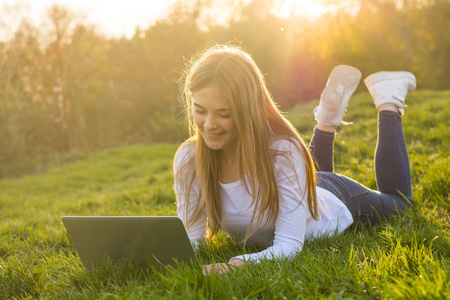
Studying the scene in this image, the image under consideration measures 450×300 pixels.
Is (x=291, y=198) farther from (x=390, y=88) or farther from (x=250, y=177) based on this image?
(x=390, y=88)

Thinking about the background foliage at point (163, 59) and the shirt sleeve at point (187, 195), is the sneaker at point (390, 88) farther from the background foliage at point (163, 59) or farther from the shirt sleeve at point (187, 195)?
the background foliage at point (163, 59)

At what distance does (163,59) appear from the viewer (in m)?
22.9

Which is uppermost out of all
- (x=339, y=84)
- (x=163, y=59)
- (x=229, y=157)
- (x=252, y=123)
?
(x=163, y=59)

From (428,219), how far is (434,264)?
1053 mm

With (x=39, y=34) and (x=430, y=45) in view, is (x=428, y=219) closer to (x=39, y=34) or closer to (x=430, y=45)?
(x=39, y=34)

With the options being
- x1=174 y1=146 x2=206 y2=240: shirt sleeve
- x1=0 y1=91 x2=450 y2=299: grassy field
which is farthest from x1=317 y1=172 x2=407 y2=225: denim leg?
x1=174 y1=146 x2=206 y2=240: shirt sleeve

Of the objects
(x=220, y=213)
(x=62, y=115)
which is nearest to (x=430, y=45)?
(x=62, y=115)


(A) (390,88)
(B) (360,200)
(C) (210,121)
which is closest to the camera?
(C) (210,121)

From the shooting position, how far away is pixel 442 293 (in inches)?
58.7

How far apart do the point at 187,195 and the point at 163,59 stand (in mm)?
20978

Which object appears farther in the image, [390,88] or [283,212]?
[390,88]

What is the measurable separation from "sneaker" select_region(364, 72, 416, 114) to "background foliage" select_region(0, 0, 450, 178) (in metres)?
11.7

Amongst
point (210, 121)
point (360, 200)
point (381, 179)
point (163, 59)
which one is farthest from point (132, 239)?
point (163, 59)

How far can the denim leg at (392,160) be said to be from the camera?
3.35m
